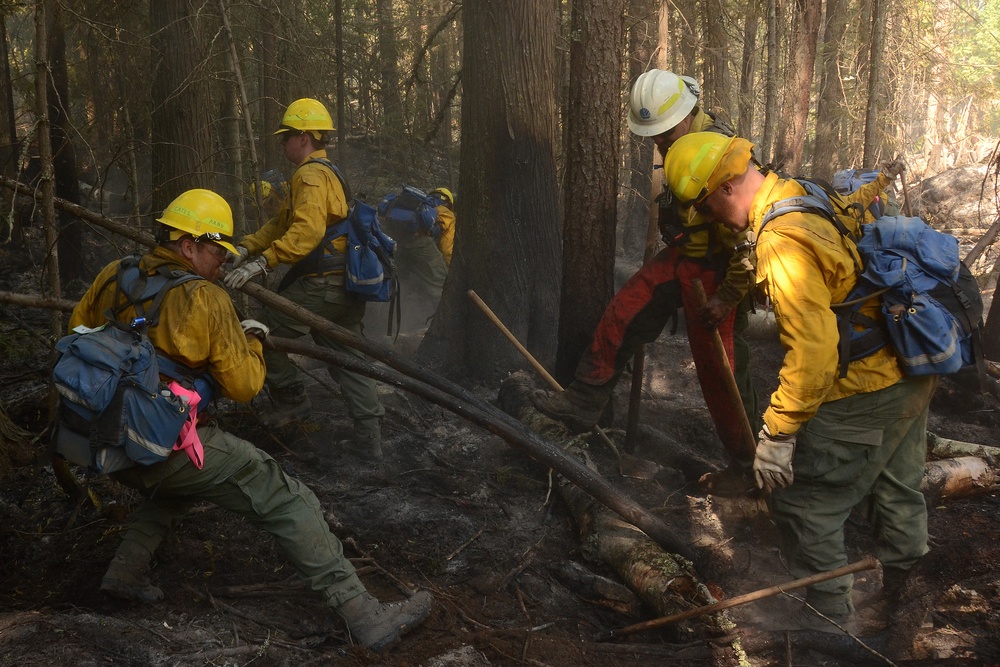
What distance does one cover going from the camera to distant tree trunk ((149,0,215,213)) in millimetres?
6254

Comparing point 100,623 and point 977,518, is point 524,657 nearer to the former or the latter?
point 100,623

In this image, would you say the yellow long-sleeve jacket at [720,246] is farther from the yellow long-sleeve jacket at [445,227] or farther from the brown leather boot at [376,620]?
the yellow long-sleeve jacket at [445,227]

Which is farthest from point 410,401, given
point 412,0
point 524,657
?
point 412,0

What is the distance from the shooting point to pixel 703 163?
3.19 metres

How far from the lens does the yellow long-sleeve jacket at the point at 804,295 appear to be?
2.81m

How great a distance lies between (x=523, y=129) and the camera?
606 centimetres

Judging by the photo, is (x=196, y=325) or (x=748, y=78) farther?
(x=748, y=78)

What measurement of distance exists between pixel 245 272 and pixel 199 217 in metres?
1.32

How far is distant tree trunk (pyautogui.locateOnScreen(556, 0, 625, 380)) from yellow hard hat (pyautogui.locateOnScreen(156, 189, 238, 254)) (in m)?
2.81

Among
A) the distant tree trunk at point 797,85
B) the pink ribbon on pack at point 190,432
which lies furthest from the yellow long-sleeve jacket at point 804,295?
the distant tree trunk at point 797,85

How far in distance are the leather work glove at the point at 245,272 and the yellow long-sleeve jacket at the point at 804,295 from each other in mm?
3032

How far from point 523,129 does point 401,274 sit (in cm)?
454

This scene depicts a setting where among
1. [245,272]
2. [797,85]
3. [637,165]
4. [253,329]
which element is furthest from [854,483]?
[637,165]

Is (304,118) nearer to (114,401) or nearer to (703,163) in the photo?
(114,401)
